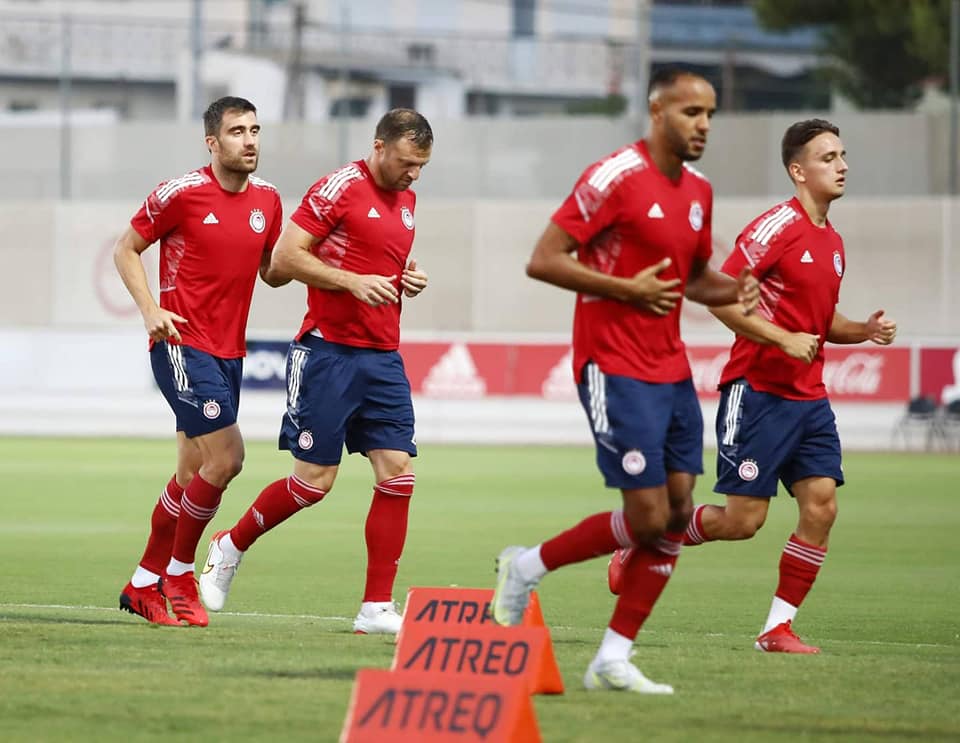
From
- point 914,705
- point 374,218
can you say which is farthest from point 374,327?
point 914,705

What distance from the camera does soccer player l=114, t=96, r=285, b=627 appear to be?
9016 mm

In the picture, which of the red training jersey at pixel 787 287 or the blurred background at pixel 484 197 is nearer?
the red training jersey at pixel 787 287

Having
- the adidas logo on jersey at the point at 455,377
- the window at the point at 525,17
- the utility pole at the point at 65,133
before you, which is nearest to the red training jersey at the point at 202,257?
the adidas logo on jersey at the point at 455,377

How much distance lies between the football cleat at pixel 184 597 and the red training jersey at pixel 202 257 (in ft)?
3.66

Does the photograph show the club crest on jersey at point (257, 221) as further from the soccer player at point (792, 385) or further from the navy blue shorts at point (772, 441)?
the navy blue shorts at point (772, 441)

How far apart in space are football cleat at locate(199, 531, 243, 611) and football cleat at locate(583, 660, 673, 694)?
269 cm

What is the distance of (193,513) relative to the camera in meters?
9.19

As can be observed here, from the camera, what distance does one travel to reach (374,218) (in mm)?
8773

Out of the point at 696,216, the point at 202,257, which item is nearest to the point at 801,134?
the point at 696,216

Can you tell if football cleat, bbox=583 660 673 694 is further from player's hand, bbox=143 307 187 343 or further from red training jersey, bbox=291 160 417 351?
player's hand, bbox=143 307 187 343

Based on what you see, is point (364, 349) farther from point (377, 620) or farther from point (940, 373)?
point (940, 373)

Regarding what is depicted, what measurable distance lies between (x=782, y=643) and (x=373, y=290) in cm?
238

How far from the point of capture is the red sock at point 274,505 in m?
8.95

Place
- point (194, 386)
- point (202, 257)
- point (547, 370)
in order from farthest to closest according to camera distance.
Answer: point (547, 370) < point (202, 257) < point (194, 386)
